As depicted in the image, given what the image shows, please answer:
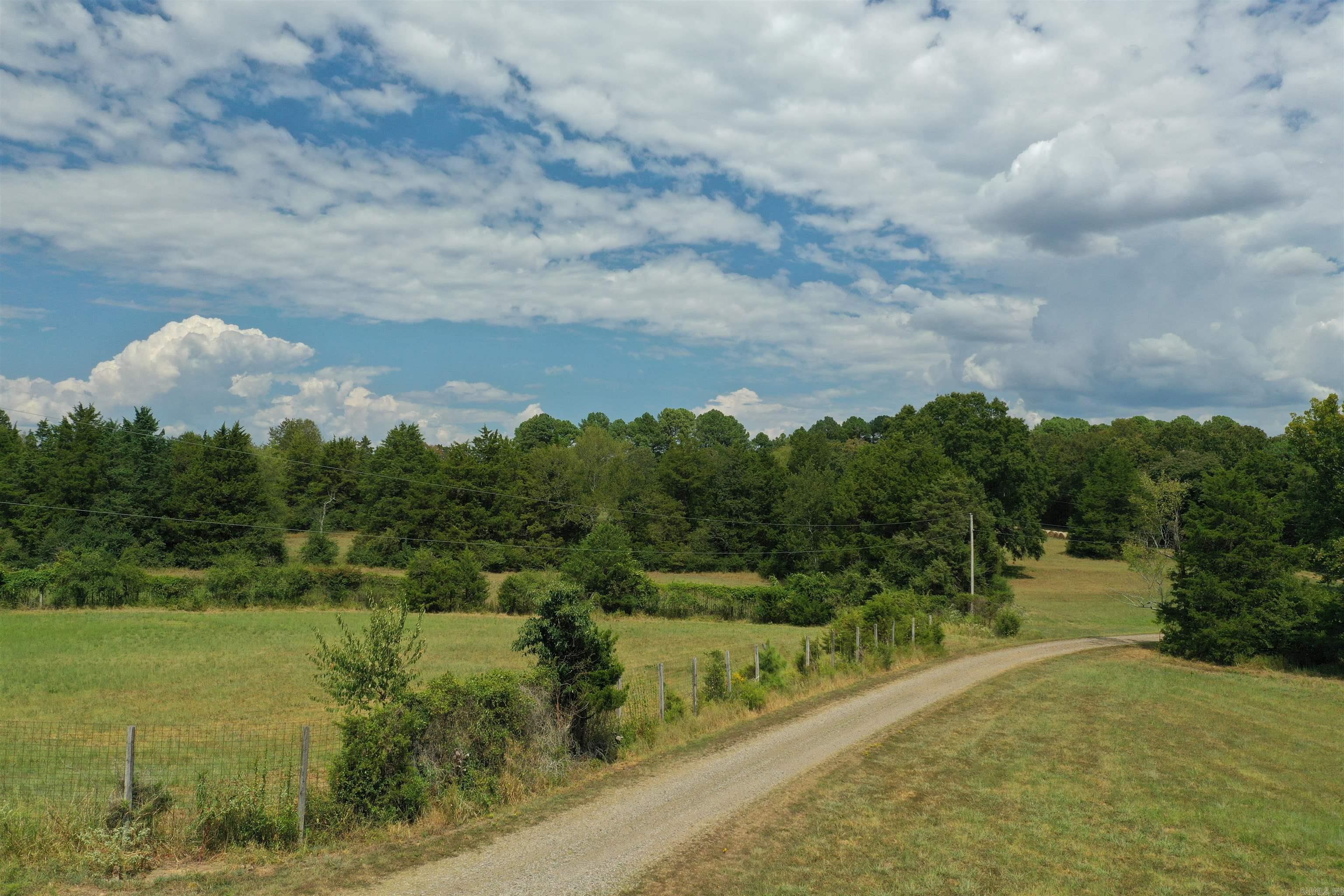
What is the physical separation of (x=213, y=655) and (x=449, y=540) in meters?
45.5

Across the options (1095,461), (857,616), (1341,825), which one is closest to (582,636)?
(1341,825)

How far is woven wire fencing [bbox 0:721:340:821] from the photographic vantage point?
11188 millimetres

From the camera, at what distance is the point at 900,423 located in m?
94.4

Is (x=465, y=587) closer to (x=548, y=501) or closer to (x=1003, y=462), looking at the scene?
(x=548, y=501)

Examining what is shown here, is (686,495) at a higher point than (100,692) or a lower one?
higher

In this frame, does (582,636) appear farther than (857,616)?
No

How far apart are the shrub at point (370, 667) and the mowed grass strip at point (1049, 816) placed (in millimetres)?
4847

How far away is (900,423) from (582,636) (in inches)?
3343

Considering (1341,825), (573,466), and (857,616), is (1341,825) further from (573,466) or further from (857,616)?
(573,466)

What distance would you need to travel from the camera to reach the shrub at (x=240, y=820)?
9836mm

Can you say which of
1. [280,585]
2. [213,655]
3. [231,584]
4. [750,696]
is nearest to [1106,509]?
[280,585]

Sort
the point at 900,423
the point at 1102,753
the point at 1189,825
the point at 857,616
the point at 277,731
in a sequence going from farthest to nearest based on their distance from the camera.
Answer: the point at 900,423, the point at 857,616, the point at 277,731, the point at 1102,753, the point at 1189,825

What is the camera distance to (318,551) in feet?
244

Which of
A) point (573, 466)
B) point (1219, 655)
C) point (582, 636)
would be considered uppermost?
point (573, 466)
